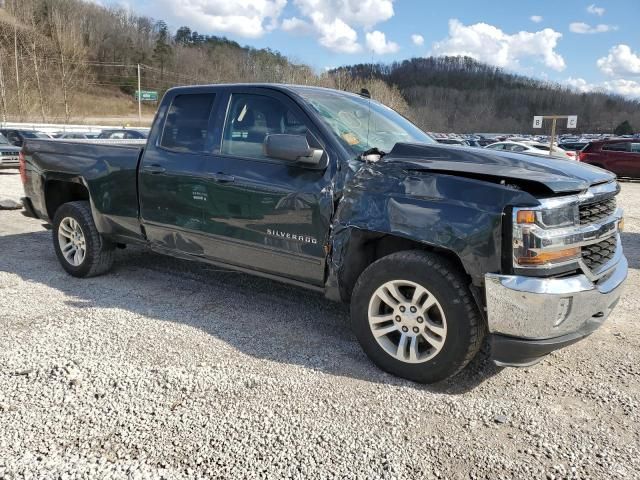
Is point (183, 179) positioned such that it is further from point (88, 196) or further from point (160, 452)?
point (160, 452)

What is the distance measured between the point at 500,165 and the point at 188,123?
2644 mm

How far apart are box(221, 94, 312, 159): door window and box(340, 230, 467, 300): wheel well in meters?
0.94

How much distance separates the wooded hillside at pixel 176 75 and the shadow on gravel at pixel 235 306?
12.4 ft

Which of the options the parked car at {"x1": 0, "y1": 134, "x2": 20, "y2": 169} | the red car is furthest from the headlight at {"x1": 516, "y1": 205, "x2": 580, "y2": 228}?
the parked car at {"x1": 0, "y1": 134, "x2": 20, "y2": 169}

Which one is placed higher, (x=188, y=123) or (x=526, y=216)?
(x=188, y=123)

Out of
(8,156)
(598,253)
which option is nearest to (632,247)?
(598,253)

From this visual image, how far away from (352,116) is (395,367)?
6.45 feet

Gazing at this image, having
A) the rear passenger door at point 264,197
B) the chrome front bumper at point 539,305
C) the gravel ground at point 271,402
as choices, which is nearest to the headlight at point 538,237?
the chrome front bumper at point 539,305

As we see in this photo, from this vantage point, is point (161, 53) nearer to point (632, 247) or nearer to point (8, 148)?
point (8, 148)

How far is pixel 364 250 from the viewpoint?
3580mm

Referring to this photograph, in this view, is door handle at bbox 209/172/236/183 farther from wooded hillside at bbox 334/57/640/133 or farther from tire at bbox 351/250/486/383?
wooded hillside at bbox 334/57/640/133

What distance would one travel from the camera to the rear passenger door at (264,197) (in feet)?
12.0

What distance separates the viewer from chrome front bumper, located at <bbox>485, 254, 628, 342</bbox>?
2805 millimetres

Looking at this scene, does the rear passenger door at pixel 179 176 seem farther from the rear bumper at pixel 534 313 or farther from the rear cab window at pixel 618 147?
the rear cab window at pixel 618 147
